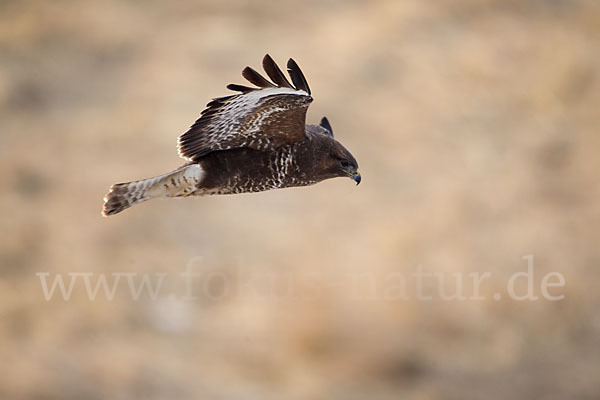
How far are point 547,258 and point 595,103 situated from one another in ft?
18.7

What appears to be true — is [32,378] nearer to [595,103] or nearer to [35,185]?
[35,185]

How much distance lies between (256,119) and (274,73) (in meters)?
0.39

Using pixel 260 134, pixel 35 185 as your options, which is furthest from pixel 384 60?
pixel 260 134

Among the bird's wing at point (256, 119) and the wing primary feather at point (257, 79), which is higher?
the wing primary feather at point (257, 79)

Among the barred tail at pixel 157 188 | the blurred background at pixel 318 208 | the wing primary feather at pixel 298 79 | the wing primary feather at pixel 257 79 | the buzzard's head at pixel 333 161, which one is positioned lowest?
the barred tail at pixel 157 188

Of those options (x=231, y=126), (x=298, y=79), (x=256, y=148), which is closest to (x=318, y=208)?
(x=256, y=148)

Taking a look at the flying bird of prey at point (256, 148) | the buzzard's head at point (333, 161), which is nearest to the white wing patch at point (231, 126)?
the flying bird of prey at point (256, 148)

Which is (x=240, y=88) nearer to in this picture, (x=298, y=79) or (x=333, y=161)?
(x=298, y=79)

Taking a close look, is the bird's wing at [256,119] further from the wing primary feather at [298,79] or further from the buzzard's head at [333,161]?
the buzzard's head at [333,161]

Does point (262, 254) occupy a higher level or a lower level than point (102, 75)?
lower

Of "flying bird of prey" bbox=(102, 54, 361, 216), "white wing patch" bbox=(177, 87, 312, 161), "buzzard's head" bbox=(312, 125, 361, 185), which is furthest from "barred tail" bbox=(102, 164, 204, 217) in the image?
"buzzard's head" bbox=(312, 125, 361, 185)

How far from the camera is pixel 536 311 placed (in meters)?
25.8

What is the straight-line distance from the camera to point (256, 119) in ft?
20.0

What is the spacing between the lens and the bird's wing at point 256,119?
595cm
